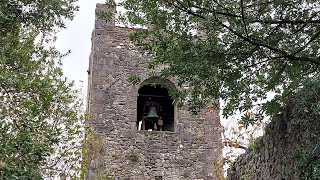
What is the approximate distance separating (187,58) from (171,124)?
6842mm

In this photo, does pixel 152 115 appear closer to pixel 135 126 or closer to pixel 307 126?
pixel 135 126

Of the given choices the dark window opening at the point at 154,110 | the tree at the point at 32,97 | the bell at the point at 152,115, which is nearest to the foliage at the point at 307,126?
the tree at the point at 32,97

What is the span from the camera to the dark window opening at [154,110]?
11.0m

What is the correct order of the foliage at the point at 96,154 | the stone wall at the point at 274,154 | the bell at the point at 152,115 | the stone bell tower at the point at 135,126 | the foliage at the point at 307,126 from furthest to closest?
the bell at the point at 152,115
the stone bell tower at the point at 135,126
the foliage at the point at 96,154
the stone wall at the point at 274,154
the foliage at the point at 307,126

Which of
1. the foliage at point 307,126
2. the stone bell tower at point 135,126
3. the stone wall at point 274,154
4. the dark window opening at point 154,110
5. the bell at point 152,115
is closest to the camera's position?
the foliage at point 307,126

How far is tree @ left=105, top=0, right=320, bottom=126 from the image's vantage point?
15.3 feet

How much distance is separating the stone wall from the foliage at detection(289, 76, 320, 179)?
0.12 metres

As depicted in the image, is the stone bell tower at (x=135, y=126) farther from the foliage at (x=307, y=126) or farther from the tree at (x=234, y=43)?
the foliage at (x=307, y=126)

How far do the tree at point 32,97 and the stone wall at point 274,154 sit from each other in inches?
101

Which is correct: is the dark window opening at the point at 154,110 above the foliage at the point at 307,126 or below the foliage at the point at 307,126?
above

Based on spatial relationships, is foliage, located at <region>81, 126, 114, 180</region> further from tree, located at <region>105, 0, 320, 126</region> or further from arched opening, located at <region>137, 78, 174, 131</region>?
tree, located at <region>105, 0, 320, 126</region>

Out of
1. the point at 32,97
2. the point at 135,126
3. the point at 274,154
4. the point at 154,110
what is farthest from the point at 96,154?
the point at 274,154

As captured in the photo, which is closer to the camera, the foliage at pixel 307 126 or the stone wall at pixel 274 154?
the foliage at pixel 307 126

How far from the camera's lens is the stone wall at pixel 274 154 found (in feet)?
16.4
